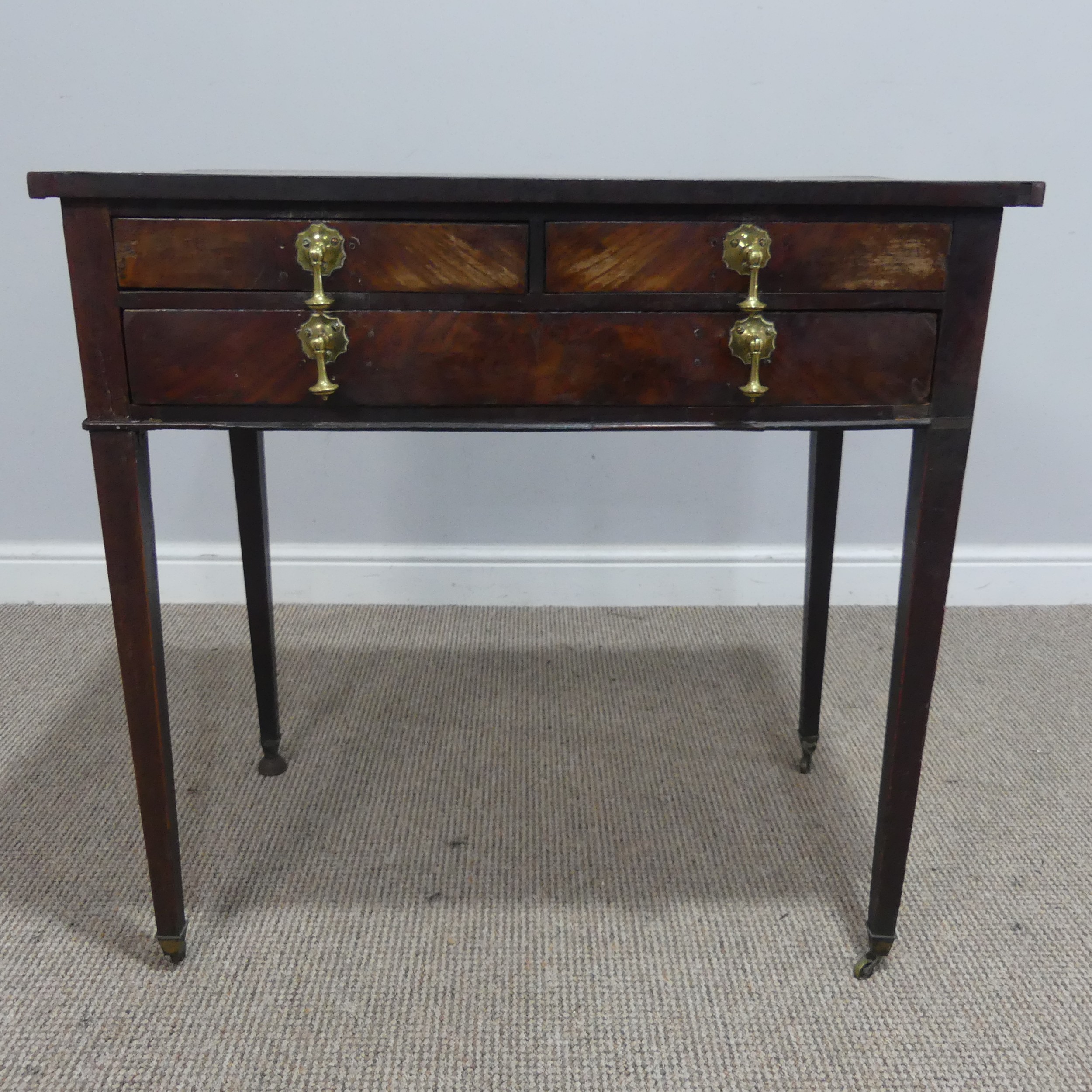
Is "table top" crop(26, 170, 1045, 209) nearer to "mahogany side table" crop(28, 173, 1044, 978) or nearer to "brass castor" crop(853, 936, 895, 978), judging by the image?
"mahogany side table" crop(28, 173, 1044, 978)

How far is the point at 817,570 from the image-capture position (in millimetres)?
1312

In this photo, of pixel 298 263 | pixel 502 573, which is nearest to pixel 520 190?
pixel 298 263

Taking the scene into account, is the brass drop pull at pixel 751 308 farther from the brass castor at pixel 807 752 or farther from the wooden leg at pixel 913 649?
the brass castor at pixel 807 752

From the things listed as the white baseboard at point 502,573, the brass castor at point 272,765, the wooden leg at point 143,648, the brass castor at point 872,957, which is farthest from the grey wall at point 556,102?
the brass castor at point 872,957

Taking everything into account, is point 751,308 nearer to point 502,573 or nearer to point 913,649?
point 913,649

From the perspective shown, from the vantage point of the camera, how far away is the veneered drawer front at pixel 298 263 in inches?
32.1

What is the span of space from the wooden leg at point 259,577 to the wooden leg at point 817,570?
2.34 feet

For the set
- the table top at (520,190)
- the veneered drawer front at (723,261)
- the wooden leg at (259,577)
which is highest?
the table top at (520,190)

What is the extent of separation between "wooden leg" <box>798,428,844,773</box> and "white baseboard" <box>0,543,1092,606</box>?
19.2 inches

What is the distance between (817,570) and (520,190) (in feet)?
2.37

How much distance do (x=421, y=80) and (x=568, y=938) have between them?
1314 millimetres

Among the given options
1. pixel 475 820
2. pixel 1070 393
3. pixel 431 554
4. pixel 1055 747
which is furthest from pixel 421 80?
pixel 1055 747

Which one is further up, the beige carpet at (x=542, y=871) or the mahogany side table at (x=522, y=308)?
the mahogany side table at (x=522, y=308)

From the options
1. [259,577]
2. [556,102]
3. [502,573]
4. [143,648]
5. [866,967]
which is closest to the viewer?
[143,648]
